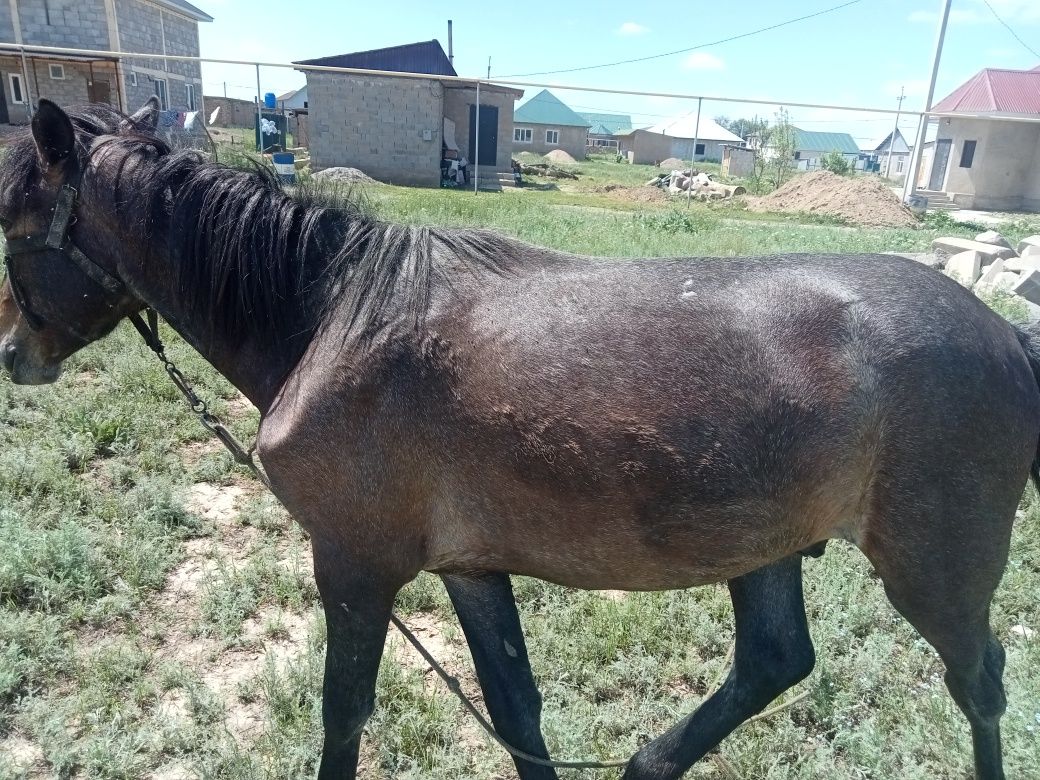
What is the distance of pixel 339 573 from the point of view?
6.91 feet

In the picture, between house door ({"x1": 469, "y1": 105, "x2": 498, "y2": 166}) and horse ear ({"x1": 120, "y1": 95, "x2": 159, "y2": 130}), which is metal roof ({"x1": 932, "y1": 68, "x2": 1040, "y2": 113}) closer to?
house door ({"x1": 469, "y1": 105, "x2": 498, "y2": 166})

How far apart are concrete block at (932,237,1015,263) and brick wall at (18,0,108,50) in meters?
26.9

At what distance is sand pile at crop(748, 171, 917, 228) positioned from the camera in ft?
63.9

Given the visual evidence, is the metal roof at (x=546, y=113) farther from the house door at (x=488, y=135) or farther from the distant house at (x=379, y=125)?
the distant house at (x=379, y=125)

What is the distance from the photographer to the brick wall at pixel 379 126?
22.7 m

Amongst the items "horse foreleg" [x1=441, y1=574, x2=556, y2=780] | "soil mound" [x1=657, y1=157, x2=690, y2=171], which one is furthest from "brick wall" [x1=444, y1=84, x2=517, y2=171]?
"horse foreleg" [x1=441, y1=574, x2=556, y2=780]

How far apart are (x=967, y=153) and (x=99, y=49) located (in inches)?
1313

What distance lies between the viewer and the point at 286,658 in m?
3.20

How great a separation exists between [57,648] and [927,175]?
1536 inches

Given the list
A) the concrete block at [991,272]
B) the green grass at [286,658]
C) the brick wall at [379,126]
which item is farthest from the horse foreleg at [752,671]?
the brick wall at [379,126]

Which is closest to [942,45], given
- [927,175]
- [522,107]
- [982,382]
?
[927,175]

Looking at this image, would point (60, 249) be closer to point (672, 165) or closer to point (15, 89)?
point (15, 89)

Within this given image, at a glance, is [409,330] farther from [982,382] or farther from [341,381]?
[982,382]

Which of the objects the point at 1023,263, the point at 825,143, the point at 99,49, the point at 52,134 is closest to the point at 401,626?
the point at 52,134
